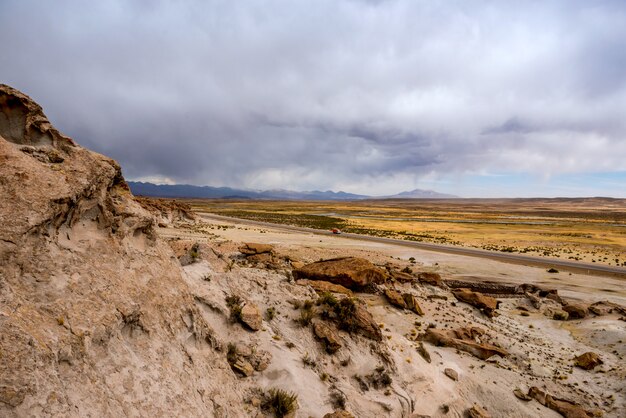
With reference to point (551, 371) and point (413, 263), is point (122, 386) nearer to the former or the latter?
point (551, 371)

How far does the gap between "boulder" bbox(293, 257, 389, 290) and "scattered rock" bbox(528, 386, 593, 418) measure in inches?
407

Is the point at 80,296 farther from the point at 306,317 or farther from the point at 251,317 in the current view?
the point at 306,317

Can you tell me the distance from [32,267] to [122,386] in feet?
10.9

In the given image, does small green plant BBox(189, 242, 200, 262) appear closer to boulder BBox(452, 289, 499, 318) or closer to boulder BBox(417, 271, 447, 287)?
boulder BBox(417, 271, 447, 287)

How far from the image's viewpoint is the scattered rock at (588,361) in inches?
745

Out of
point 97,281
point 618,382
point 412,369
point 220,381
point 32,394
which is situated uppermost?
point 97,281

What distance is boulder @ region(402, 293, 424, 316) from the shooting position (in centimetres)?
2258

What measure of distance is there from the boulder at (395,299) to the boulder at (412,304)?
0.37 m

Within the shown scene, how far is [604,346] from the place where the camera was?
21.5 meters

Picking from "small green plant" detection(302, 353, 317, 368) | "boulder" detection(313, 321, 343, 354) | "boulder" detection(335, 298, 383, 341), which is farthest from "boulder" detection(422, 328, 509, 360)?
"small green plant" detection(302, 353, 317, 368)

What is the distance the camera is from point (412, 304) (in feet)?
74.9

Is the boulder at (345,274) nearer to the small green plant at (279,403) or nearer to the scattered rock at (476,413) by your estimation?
the scattered rock at (476,413)

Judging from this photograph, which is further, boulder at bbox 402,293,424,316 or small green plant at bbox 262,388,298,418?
boulder at bbox 402,293,424,316

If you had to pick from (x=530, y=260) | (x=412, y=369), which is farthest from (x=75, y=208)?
(x=530, y=260)
